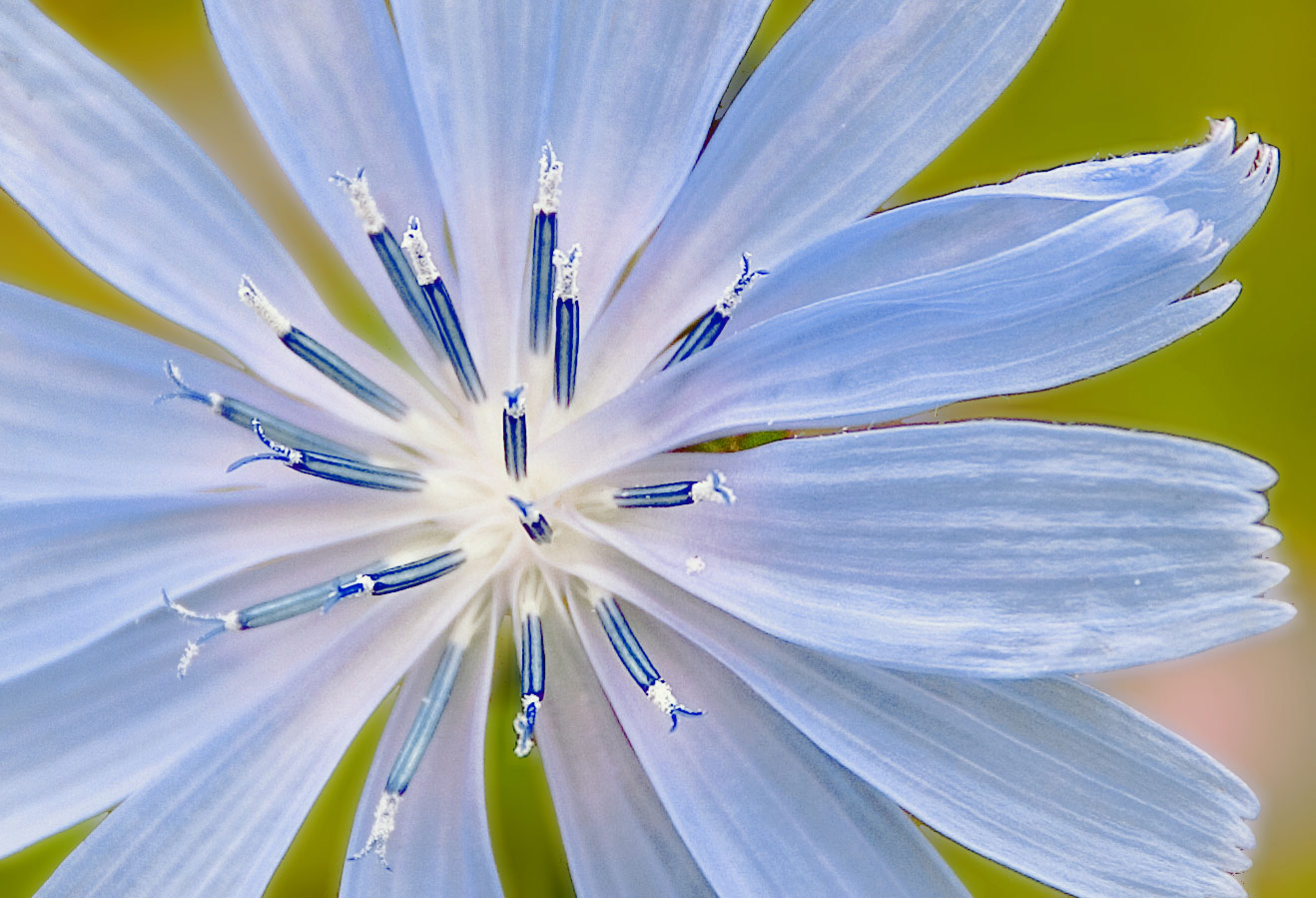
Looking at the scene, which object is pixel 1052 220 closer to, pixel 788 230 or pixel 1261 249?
pixel 788 230

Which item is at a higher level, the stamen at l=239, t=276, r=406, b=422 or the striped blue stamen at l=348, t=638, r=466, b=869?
the stamen at l=239, t=276, r=406, b=422

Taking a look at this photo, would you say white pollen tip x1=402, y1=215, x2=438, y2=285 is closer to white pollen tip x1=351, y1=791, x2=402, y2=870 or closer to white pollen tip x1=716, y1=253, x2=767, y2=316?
white pollen tip x1=716, y1=253, x2=767, y2=316

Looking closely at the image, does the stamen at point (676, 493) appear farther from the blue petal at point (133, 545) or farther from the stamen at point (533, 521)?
the blue petal at point (133, 545)

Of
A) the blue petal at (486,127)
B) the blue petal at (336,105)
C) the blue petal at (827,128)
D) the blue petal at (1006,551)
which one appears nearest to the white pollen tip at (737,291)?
the blue petal at (827,128)

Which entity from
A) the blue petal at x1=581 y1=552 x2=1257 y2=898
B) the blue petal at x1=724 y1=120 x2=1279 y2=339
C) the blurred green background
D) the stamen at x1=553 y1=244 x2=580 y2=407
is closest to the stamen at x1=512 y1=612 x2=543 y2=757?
the blue petal at x1=581 y1=552 x2=1257 y2=898

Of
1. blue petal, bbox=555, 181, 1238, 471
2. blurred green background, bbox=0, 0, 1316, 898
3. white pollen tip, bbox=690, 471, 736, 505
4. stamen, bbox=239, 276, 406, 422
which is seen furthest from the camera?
blurred green background, bbox=0, 0, 1316, 898

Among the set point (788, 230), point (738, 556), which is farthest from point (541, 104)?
point (738, 556)

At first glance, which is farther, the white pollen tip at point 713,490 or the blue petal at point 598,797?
the blue petal at point 598,797
